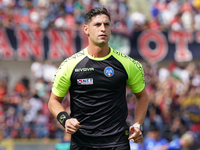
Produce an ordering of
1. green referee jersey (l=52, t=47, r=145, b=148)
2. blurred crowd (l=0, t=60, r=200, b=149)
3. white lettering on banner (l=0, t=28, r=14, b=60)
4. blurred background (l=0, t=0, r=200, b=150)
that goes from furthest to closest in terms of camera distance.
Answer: white lettering on banner (l=0, t=28, r=14, b=60) < blurred background (l=0, t=0, r=200, b=150) < blurred crowd (l=0, t=60, r=200, b=149) < green referee jersey (l=52, t=47, r=145, b=148)

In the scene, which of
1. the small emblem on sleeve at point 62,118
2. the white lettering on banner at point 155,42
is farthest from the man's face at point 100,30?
the white lettering on banner at point 155,42

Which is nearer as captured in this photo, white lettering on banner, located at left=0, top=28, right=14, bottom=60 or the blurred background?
the blurred background

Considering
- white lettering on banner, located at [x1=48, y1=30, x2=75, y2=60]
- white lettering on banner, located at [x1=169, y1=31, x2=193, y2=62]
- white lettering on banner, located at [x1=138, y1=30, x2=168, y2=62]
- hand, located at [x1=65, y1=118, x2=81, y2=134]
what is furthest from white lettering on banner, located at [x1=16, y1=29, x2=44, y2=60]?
hand, located at [x1=65, y1=118, x2=81, y2=134]

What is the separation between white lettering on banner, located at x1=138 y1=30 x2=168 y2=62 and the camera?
14.5 metres

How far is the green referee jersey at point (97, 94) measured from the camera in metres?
4.01

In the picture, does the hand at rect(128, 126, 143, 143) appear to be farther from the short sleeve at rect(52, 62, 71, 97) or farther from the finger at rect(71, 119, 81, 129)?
the short sleeve at rect(52, 62, 71, 97)

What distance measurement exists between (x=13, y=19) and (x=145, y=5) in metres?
6.57

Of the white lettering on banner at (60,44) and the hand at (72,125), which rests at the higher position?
the white lettering on banner at (60,44)

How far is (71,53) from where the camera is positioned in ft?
44.9

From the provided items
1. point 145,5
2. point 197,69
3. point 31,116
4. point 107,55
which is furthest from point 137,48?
point 107,55

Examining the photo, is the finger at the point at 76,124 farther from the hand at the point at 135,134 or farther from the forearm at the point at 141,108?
the forearm at the point at 141,108

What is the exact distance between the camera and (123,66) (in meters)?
4.09

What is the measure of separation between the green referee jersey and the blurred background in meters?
6.48

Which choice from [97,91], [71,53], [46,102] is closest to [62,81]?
[97,91]
